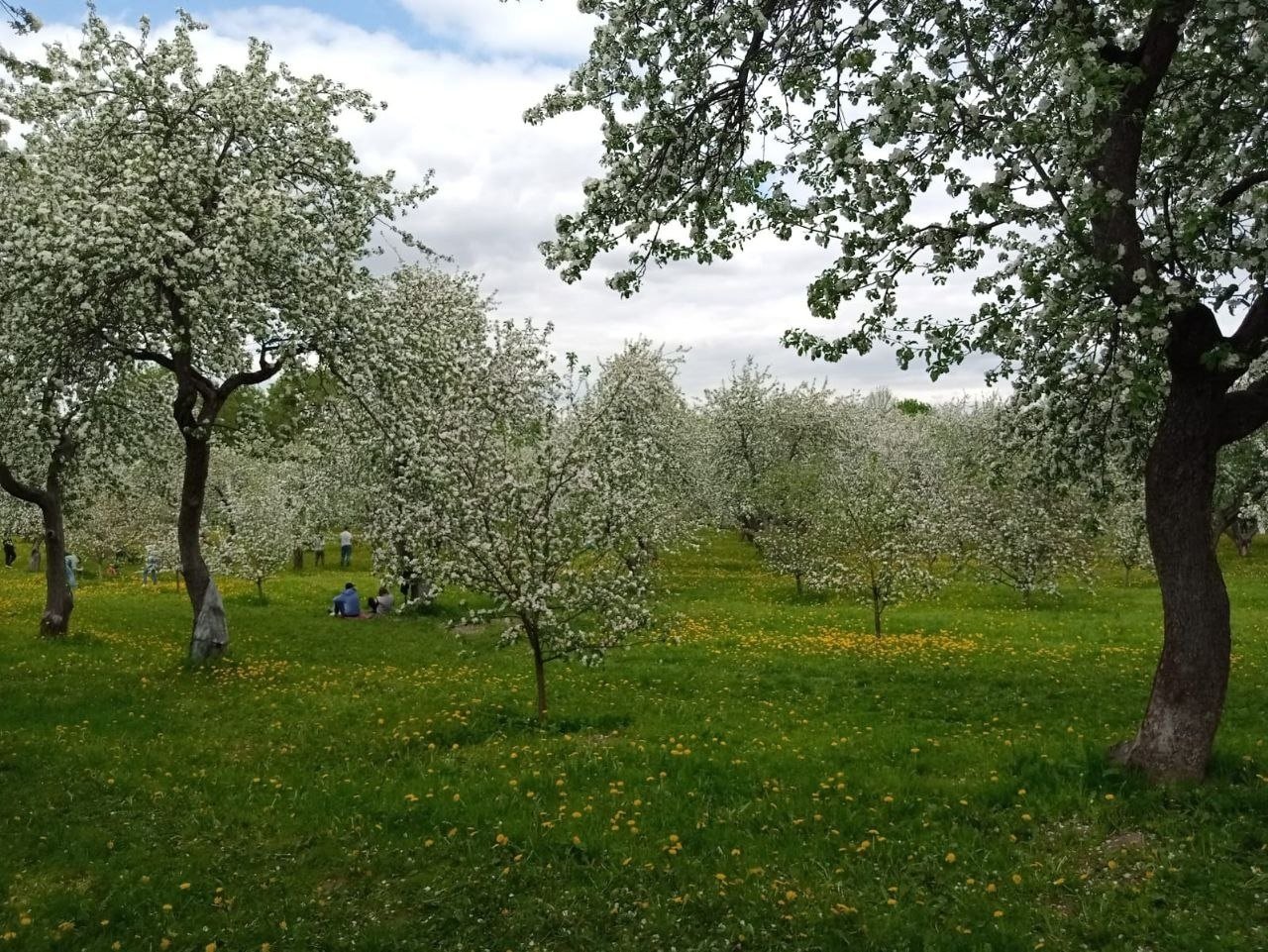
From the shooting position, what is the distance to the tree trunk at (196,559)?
1728 centimetres

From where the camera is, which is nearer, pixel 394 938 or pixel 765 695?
pixel 394 938

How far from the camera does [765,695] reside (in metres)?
14.7

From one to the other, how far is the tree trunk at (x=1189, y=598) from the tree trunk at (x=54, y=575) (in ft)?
70.2

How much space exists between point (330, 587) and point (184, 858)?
2731 cm

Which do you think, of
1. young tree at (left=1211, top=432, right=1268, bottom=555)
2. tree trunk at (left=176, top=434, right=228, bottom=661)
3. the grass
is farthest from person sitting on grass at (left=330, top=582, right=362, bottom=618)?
young tree at (left=1211, top=432, right=1268, bottom=555)

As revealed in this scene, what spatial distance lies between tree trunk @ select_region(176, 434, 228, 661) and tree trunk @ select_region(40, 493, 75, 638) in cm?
421

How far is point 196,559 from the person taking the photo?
1770 cm

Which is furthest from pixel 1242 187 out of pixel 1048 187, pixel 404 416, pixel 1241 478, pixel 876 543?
pixel 876 543

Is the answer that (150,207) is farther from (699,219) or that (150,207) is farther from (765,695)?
(765,695)

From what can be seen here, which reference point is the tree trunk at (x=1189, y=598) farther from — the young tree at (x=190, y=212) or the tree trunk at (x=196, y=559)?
the tree trunk at (x=196, y=559)

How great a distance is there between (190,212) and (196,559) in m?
7.08

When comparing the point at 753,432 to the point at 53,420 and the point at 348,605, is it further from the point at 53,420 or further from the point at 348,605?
the point at 53,420

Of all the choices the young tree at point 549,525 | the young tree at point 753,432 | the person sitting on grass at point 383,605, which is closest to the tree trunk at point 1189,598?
the young tree at point 549,525

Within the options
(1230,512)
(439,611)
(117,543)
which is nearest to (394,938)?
(1230,512)
